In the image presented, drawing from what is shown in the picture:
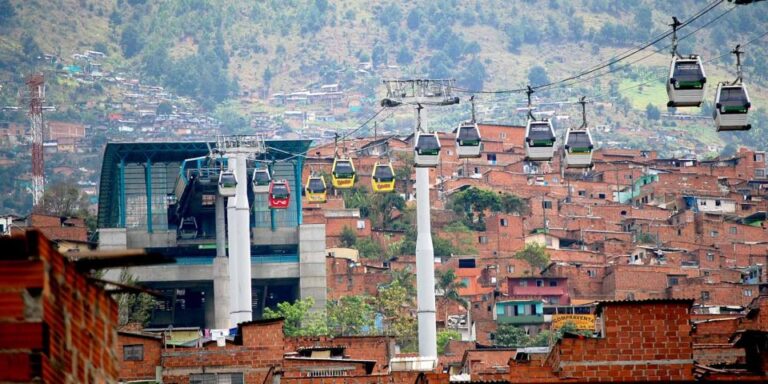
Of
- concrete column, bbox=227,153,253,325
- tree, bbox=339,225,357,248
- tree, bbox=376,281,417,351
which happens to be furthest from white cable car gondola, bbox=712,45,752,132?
tree, bbox=339,225,357,248

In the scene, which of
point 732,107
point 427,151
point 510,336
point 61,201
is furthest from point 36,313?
point 61,201

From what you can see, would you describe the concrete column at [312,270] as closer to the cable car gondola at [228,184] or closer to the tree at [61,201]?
the cable car gondola at [228,184]

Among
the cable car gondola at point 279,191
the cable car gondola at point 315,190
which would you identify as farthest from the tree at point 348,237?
the cable car gondola at point 315,190

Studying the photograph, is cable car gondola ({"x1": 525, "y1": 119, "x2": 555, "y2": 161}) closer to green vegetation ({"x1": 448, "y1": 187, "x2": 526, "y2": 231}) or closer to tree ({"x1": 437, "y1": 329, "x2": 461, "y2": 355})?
tree ({"x1": 437, "y1": 329, "x2": 461, "y2": 355})

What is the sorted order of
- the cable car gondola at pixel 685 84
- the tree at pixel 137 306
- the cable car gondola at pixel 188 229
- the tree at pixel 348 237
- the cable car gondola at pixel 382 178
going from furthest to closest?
the tree at pixel 348 237
the cable car gondola at pixel 188 229
the tree at pixel 137 306
the cable car gondola at pixel 382 178
the cable car gondola at pixel 685 84

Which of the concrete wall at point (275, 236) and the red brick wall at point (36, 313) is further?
the concrete wall at point (275, 236)

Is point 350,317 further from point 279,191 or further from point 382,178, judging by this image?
point 382,178
